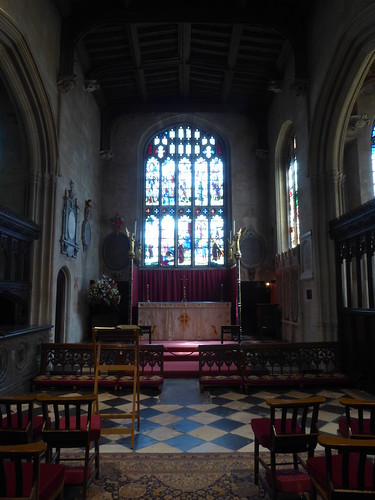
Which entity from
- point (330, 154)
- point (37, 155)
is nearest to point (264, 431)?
point (330, 154)

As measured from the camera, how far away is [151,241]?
529 inches

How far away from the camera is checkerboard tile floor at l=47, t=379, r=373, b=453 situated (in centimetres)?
387

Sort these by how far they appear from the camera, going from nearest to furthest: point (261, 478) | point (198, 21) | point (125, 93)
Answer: point (261, 478) < point (198, 21) < point (125, 93)

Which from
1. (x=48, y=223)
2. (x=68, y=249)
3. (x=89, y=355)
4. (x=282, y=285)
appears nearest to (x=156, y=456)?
(x=89, y=355)

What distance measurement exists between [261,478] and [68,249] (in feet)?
24.9

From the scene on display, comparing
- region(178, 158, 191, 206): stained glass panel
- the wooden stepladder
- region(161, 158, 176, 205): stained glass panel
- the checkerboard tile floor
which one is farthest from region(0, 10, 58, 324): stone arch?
region(178, 158, 191, 206): stained glass panel

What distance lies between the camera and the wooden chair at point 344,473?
6.34 ft

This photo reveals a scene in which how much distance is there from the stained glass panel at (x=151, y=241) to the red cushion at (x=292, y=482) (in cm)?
1048

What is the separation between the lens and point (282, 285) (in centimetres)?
1105

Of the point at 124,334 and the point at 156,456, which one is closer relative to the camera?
the point at 156,456

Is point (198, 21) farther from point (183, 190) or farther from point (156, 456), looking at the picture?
point (156, 456)

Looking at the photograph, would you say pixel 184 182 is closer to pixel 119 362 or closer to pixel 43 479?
pixel 119 362

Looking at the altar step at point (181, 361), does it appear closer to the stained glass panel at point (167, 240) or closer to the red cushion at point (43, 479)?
the stained glass panel at point (167, 240)

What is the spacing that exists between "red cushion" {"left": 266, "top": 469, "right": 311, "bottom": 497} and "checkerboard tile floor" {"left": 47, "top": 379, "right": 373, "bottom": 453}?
789 mm
